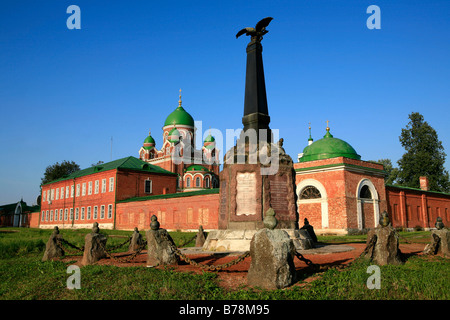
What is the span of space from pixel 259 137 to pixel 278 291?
5673 millimetres

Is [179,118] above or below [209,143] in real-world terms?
above

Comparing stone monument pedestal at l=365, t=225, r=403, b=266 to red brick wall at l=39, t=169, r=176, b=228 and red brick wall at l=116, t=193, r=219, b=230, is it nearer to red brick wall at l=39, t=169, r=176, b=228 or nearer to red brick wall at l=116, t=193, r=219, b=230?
red brick wall at l=116, t=193, r=219, b=230

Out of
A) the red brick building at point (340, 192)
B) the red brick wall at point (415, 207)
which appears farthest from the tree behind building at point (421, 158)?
the red brick building at point (340, 192)

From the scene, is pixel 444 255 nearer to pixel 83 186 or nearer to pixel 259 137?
pixel 259 137

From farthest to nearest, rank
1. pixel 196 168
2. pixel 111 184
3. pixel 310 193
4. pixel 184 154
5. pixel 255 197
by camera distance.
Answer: pixel 184 154, pixel 196 168, pixel 111 184, pixel 310 193, pixel 255 197

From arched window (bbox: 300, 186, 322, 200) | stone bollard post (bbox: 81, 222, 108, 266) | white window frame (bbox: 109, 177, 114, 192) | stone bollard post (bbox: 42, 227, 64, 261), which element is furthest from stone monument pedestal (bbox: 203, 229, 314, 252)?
white window frame (bbox: 109, 177, 114, 192)

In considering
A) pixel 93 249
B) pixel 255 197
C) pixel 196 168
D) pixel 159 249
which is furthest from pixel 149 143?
pixel 159 249

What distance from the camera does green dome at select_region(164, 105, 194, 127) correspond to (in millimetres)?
56312

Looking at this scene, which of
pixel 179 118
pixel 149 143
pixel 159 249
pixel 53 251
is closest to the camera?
pixel 159 249

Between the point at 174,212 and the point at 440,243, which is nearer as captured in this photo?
the point at 440,243

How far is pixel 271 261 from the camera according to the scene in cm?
530

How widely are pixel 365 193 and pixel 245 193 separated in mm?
20527

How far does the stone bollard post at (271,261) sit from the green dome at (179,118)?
5178cm

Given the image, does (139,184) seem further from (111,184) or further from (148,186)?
(111,184)
